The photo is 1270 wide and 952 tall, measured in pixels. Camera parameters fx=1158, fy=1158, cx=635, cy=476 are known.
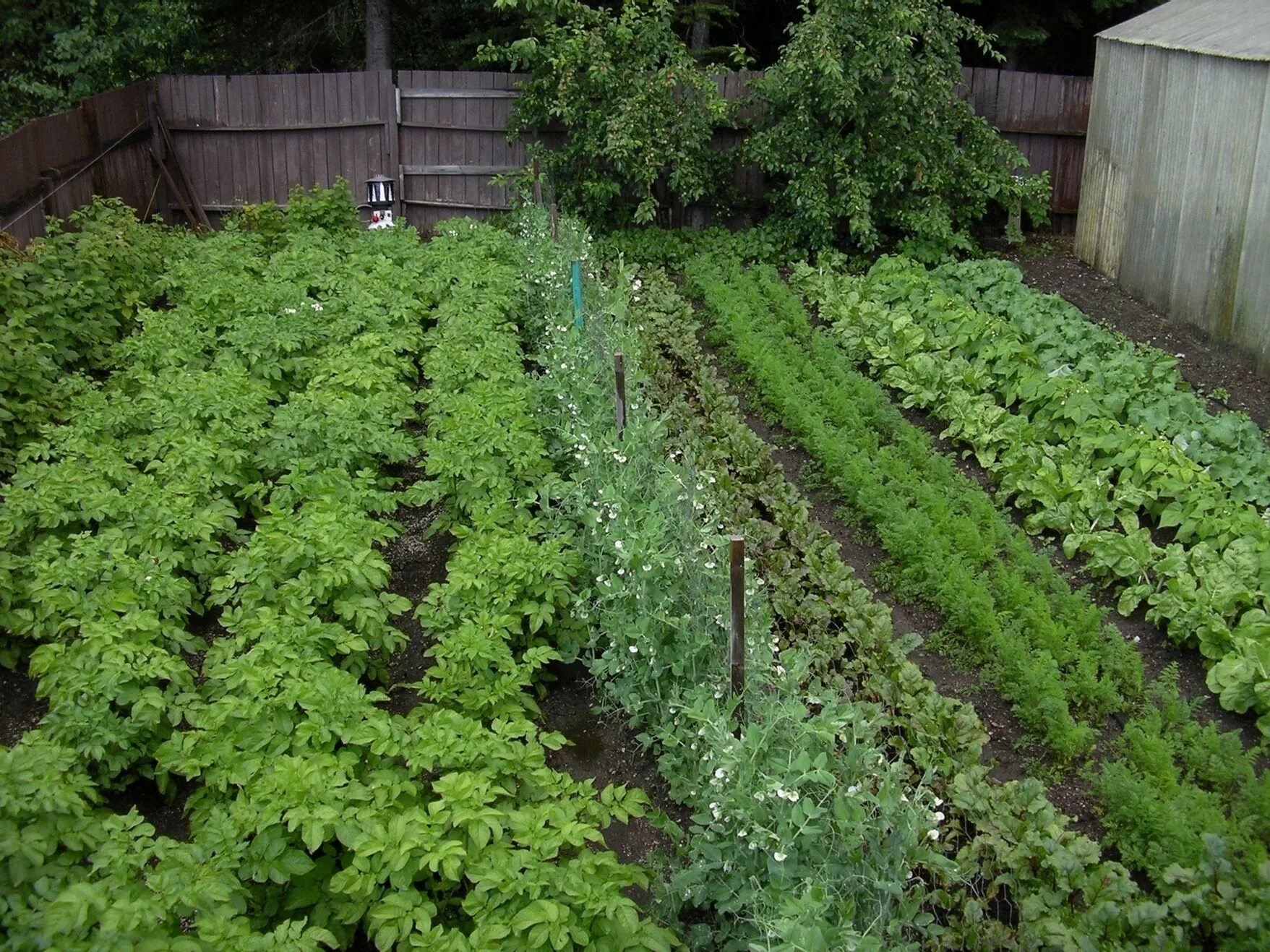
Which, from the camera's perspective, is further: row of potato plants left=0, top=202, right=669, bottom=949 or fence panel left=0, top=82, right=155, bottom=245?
fence panel left=0, top=82, right=155, bottom=245

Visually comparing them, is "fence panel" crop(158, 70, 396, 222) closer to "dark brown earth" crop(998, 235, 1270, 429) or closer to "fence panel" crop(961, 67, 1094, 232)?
"fence panel" crop(961, 67, 1094, 232)

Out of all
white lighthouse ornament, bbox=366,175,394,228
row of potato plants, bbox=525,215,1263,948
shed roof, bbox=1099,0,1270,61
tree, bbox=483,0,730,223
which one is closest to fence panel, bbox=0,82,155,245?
white lighthouse ornament, bbox=366,175,394,228

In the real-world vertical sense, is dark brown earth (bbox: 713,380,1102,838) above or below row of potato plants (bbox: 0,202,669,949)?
below

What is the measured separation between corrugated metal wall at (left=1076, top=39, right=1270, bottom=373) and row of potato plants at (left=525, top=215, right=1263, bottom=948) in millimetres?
4948

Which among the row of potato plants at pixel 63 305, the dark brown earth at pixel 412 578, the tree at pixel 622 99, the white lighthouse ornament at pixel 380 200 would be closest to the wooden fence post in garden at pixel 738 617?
the dark brown earth at pixel 412 578

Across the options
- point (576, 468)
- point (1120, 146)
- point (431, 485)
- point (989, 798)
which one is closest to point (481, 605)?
point (431, 485)

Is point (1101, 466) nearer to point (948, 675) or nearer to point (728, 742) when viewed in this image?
point (948, 675)

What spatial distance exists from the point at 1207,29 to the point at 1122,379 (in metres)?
4.42

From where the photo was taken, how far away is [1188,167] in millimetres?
10047

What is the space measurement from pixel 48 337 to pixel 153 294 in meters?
1.58

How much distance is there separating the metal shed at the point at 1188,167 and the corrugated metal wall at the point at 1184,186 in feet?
0.04

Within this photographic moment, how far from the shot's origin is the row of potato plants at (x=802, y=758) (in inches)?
147

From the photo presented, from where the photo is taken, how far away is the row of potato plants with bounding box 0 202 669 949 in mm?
3455

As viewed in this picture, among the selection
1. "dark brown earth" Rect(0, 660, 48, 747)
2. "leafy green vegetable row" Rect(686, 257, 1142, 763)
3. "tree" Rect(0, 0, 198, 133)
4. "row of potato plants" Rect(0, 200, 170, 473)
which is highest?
"tree" Rect(0, 0, 198, 133)
